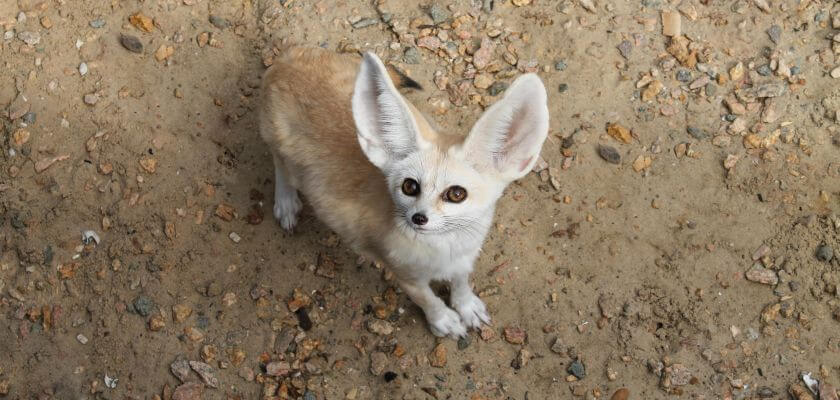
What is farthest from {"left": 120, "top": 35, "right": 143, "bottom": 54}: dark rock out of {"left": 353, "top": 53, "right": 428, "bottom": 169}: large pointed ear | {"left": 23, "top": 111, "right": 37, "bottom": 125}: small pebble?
{"left": 353, "top": 53, "right": 428, "bottom": 169}: large pointed ear

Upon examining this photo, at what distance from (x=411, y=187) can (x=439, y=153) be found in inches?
7.5

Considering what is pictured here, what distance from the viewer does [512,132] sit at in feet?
10.6

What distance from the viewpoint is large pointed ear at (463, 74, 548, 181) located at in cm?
303

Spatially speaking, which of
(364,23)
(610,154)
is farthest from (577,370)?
(364,23)

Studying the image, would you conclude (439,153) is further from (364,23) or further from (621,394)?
(364,23)

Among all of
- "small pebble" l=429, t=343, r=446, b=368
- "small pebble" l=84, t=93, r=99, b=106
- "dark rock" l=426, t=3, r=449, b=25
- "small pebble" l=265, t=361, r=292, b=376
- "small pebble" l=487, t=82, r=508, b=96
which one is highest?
"dark rock" l=426, t=3, r=449, b=25

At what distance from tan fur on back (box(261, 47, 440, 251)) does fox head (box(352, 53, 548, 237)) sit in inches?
15.7

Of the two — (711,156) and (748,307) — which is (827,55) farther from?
(748,307)

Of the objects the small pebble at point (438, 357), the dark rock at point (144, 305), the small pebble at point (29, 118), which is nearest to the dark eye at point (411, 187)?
the small pebble at point (438, 357)

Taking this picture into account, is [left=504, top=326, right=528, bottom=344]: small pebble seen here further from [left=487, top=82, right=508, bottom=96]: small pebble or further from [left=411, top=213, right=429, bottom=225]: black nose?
[left=487, top=82, right=508, bottom=96]: small pebble

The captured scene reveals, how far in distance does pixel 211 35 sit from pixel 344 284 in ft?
6.59

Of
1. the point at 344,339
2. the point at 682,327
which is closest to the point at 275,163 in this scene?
the point at 344,339

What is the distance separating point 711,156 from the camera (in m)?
4.78

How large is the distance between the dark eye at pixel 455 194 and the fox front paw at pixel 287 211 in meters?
1.72
